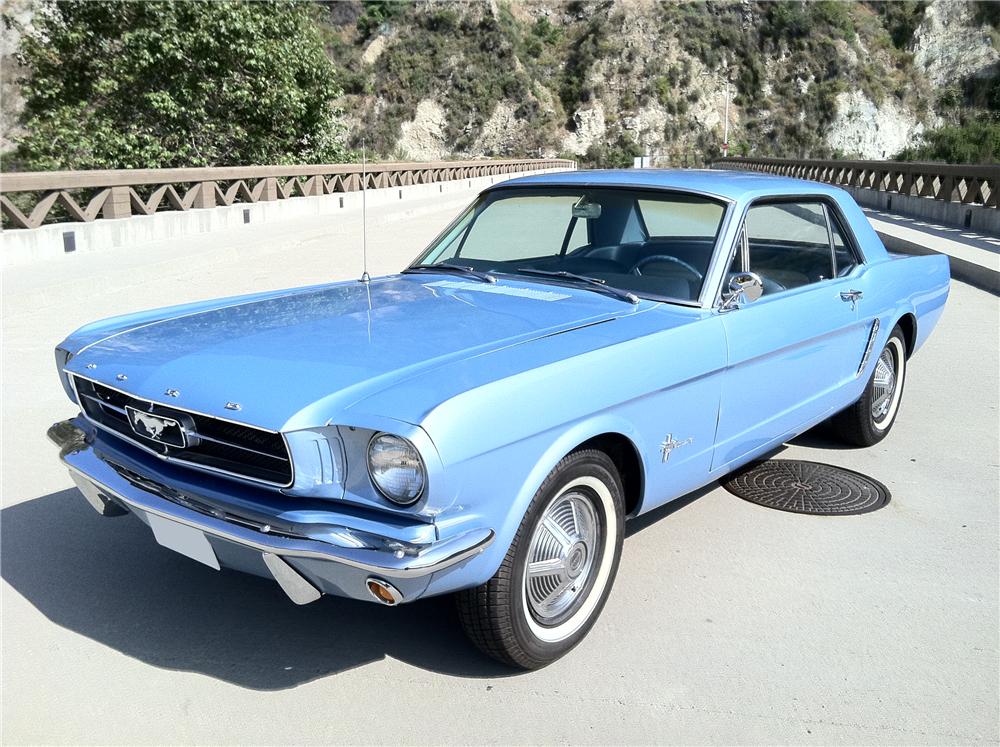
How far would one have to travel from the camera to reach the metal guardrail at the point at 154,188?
11953mm

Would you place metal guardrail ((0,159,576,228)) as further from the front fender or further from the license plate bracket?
the front fender

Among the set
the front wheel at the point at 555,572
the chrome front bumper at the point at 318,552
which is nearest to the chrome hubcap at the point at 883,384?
the front wheel at the point at 555,572

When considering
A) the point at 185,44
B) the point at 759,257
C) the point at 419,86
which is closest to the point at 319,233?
the point at 185,44

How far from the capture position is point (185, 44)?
74.6ft

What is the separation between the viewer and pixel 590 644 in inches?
121

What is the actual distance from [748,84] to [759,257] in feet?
292

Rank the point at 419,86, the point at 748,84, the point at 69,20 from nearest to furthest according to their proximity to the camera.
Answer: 1. the point at 69,20
2. the point at 419,86
3. the point at 748,84

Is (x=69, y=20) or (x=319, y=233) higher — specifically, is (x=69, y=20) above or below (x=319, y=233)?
above

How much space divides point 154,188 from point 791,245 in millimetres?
14888

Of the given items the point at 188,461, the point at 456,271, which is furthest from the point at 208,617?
the point at 456,271

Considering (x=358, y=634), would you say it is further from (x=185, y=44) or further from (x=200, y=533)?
(x=185, y=44)

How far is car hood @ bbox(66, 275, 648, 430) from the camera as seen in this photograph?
8.53 ft

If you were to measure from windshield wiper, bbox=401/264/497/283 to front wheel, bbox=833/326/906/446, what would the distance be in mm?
2229

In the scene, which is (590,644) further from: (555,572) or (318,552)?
(318,552)
